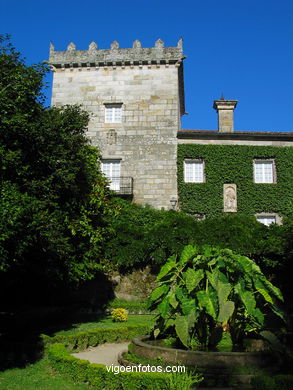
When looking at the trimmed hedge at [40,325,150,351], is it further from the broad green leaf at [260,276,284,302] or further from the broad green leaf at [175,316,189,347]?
the broad green leaf at [260,276,284,302]

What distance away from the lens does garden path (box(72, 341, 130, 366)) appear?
9965 millimetres

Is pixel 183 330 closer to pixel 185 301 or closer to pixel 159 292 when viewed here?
pixel 185 301

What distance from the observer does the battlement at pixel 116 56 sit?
26141 mm

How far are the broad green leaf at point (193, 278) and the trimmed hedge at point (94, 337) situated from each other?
4449mm

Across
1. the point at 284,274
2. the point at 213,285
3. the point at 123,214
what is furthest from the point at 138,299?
the point at 213,285

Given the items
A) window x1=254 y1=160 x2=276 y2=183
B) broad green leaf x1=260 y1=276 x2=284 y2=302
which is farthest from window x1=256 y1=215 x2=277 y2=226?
broad green leaf x1=260 y1=276 x2=284 y2=302

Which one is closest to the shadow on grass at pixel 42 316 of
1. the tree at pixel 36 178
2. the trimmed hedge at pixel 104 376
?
the trimmed hedge at pixel 104 376

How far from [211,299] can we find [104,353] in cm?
421

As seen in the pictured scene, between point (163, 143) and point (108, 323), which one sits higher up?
point (163, 143)

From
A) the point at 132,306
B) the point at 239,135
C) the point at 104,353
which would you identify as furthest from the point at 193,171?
the point at 104,353

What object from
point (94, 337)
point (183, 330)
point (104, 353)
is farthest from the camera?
point (94, 337)

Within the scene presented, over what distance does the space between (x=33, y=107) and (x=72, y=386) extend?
823 cm

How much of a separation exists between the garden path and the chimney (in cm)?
1778

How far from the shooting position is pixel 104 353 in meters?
11.0
